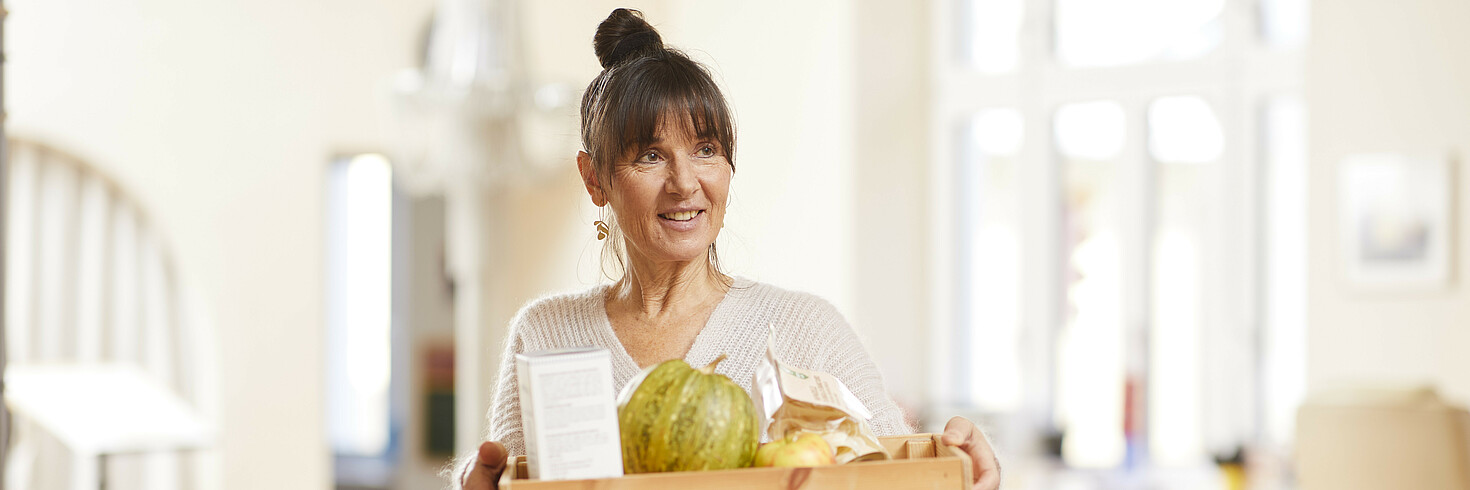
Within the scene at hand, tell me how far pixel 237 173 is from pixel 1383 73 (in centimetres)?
476

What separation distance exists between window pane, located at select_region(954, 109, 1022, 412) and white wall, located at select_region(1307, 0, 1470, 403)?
1428mm

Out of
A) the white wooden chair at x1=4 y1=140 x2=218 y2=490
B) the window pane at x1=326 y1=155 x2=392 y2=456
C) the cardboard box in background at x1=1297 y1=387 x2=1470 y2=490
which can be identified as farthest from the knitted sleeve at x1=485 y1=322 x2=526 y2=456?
the window pane at x1=326 y1=155 x2=392 y2=456

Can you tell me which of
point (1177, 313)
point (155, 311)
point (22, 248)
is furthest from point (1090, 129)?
point (22, 248)

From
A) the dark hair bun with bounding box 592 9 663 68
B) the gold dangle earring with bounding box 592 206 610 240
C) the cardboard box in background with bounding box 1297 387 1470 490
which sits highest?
the dark hair bun with bounding box 592 9 663 68

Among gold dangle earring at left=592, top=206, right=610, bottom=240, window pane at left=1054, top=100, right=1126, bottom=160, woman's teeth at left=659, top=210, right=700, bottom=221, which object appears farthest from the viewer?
window pane at left=1054, top=100, right=1126, bottom=160

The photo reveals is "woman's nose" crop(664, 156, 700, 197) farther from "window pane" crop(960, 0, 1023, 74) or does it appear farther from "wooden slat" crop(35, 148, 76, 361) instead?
"wooden slat" crop(35, 148, 76, 361)

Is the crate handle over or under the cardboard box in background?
over

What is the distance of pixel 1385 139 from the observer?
4957 millimetres

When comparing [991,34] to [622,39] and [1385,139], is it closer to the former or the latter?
[1385,139]

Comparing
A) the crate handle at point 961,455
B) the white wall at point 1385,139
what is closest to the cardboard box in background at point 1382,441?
the white wall at point 1385,139

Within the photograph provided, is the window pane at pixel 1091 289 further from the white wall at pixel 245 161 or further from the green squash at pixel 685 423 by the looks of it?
the green squash at pixel 685 423

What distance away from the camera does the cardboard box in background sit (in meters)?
3.43

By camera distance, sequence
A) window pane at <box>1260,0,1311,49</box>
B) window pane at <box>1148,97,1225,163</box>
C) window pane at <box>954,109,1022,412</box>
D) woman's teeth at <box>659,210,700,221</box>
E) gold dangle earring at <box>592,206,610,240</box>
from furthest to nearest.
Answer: window pane at <box>954,109,1022,412</box>
window pane at <box>1148,97,1225,163</box>
window pane at <box>1260,0,1311,49</box>
gold dangle earring at <box>592,206,610,240</box>
woman's teeth at <box>659,210,700,221</box>

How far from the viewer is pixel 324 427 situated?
6.01m
